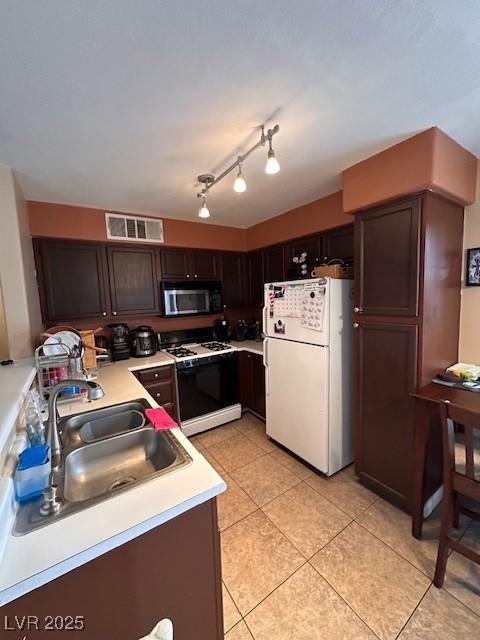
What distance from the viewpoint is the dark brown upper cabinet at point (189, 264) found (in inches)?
118

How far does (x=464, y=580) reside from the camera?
1361 millimetres

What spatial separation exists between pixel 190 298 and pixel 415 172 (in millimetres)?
2343

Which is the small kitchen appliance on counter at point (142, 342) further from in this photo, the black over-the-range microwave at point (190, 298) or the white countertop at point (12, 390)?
the white countertop at point (12, 390)

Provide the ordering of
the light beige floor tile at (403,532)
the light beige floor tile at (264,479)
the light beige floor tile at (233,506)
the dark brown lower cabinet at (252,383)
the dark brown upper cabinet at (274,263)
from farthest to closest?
the dark brown upper cabinet at (274,263) < the dark brown lower cabinet at (252,383) < the light beige floor tile at (264,479) < the light beige floor tile at (233,506) < the light beige floor tile at (403,532)

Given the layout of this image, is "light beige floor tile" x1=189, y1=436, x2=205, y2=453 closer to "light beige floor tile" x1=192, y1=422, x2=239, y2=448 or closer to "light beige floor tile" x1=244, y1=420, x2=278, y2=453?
"light beige floor tile" x1=192, y1=422, x2=239, y2=448

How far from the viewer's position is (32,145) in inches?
61.0

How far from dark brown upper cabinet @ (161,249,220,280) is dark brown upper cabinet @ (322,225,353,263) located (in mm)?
1384

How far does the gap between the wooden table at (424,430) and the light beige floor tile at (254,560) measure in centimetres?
76

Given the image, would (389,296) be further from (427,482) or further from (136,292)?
(136,292)

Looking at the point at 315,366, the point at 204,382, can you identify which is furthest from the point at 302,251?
the point at 204,382

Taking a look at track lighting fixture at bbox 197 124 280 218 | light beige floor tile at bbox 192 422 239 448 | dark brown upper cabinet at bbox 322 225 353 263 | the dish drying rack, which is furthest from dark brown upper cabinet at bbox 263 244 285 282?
the dish drying rack

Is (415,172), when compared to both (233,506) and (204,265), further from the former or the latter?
(233,506)

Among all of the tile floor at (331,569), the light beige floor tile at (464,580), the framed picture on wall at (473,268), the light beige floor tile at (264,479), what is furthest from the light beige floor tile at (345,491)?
the framed picture on wall at (473,268)

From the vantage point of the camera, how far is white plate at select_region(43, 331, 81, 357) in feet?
5.64
